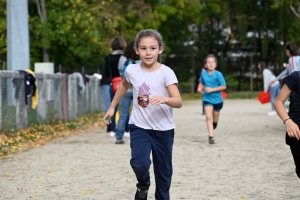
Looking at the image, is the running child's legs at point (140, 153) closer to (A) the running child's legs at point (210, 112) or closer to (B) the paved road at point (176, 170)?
(B) the paved road at point (176, 170)

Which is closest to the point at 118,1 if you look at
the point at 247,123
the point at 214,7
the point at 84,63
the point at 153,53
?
the point at 84,63

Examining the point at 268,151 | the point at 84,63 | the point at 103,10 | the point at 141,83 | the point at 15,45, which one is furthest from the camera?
the point at 84,63

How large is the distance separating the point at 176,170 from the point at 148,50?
354cm

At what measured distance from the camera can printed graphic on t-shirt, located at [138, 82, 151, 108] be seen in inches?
267

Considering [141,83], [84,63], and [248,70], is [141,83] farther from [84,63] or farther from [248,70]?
[248,70]

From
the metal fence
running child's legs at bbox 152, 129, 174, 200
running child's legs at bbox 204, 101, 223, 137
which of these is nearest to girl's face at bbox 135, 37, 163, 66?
running child's legs at bbox 152, 129, 174, 200

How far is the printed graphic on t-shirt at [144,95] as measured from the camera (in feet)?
22.3

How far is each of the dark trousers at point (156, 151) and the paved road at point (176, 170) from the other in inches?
39.5

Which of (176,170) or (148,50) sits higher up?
(148,50)

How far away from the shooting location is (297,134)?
6238 mm

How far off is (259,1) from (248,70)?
13.5ft

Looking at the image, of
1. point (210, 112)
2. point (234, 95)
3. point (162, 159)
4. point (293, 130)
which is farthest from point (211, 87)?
point (234, 95)

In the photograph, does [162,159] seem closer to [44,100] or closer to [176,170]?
[176,170]

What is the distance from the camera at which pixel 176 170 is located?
1016cm
